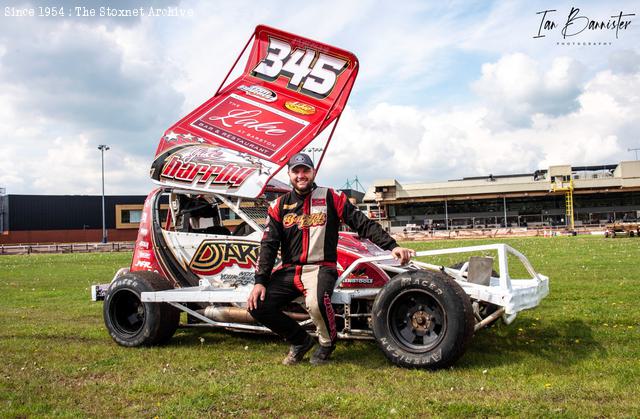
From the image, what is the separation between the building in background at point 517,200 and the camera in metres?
69.1

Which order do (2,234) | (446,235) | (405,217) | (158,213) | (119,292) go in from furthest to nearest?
1. (405,217)
2. (2,234)
3. (446,235)
4. (158,213)
5. (119,292)

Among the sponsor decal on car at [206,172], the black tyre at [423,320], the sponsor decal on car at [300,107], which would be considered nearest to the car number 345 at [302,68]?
the sponsor decal on car at [300,107]

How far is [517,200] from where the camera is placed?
75.6m

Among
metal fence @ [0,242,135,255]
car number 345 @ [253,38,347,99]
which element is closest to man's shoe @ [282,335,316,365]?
car number 345 @ [253,38,347,99]

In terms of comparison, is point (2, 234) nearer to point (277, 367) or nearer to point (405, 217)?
point (405, 217)

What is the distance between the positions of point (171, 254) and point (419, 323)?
132 inches

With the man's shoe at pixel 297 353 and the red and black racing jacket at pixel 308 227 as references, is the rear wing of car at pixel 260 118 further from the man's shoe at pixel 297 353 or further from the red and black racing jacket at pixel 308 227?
the man's shoe at pixel 297 353

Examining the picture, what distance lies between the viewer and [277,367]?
5270 mm

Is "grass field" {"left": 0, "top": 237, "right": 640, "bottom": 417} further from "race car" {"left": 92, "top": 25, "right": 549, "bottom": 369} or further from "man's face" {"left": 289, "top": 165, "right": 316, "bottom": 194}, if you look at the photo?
"man's face" {"left": 289, "top": 165, "right": 316, "bottom": 194}

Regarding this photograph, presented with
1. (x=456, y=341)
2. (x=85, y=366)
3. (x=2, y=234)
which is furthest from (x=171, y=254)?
(x=2, y=234)

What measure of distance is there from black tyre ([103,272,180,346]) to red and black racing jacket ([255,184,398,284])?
1.52 m

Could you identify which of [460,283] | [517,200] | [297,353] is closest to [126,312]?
[297,353]

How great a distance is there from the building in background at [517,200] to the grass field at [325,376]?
203 feet

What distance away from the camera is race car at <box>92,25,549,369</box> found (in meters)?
5.00
